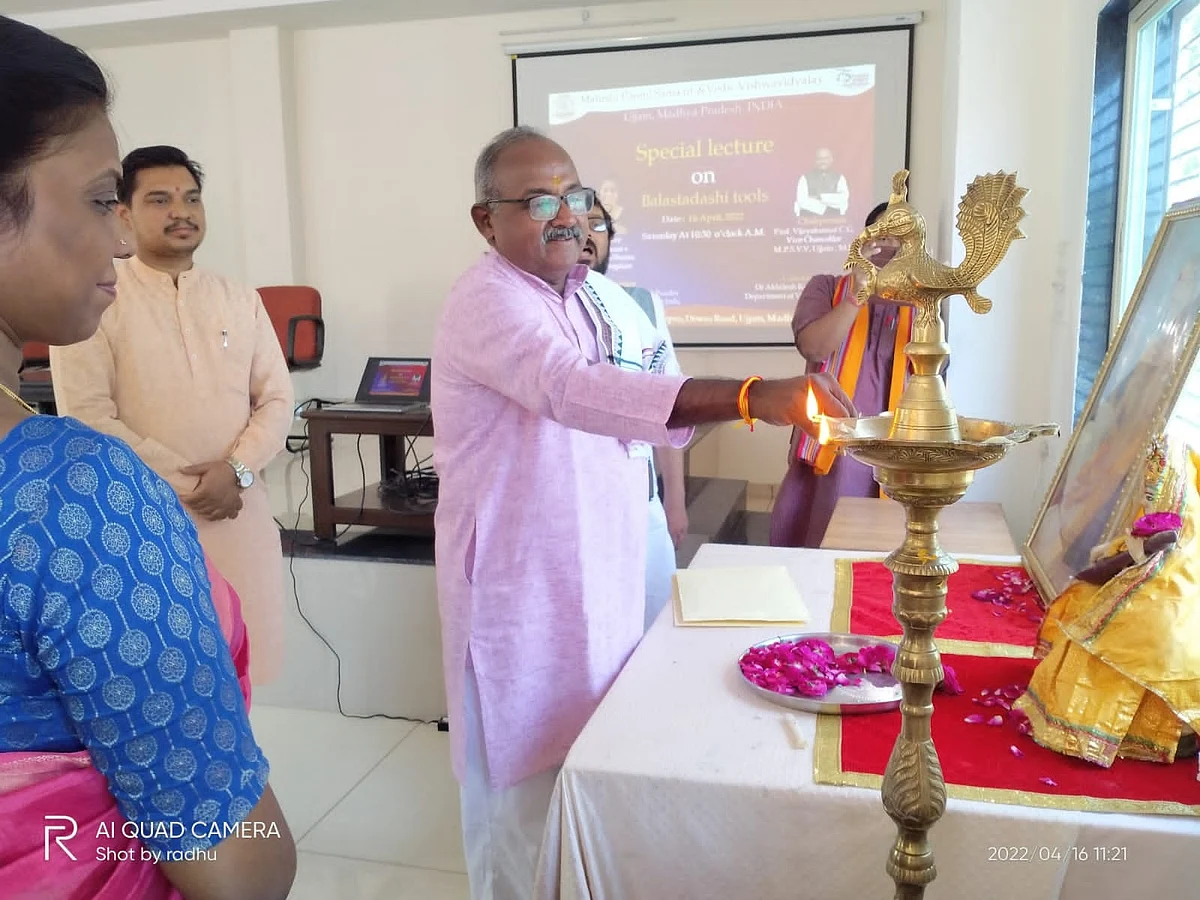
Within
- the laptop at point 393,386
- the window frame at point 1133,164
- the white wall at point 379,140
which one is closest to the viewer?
the window frame at point 1133,164

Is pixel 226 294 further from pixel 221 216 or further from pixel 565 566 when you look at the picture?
pixel 221 216

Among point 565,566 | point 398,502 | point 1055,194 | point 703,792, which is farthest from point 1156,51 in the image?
point 398,502

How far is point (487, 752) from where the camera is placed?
159cm

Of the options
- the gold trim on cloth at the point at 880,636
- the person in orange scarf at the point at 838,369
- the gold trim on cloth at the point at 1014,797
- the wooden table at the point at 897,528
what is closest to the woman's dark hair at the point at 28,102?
the gold trim on cloth at the point at 1014,797

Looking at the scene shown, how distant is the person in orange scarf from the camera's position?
2479mm

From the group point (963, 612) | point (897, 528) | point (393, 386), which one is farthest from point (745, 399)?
point (393, 386)

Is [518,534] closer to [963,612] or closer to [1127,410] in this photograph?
[963,612]

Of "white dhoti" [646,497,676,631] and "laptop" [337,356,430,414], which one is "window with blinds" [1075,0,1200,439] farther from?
"laptop" [337,356,430,414]

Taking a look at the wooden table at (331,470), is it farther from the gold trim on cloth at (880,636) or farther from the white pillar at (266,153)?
the white pillar at (266,153)

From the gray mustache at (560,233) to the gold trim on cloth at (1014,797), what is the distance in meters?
0.97

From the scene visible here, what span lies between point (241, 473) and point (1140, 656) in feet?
6.12

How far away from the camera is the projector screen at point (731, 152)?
4.60 metres

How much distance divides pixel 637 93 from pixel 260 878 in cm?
479

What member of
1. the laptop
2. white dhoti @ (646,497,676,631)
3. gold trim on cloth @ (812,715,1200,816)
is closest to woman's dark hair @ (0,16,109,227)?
gold trim on cloth @ (812,715,1200,816)
